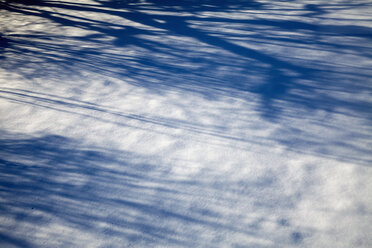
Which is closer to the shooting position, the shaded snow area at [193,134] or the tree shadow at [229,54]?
the shaded snow area at [193,134]

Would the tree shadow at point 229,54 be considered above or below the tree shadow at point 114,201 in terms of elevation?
above

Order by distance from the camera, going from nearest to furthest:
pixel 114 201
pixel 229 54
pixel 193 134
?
pixel 114 201
pixel 193 134
pixel 229 54

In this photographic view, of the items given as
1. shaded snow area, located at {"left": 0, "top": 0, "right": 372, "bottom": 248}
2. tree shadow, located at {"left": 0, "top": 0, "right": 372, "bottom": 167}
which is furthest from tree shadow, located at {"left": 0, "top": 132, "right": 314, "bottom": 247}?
tree shadow, located at {"left": 0, "top": 0, "right": 372, "bottom": 167}

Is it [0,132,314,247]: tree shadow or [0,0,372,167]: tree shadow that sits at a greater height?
[0,0,372,167]: tree shadow

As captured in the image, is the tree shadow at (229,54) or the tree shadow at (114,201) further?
the tree shadow at (229,54)

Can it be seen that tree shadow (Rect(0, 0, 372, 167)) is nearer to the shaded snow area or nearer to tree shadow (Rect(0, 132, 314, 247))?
the shaded snow area

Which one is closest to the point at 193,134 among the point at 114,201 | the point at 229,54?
the point at 114,201

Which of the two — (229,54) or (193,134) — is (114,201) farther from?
(229,54)

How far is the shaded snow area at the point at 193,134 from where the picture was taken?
195 cm

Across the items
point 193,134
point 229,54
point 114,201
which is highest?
point 229,54

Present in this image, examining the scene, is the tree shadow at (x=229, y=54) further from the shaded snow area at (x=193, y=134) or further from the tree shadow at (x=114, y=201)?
the tree shadow at (x=114, y=201)

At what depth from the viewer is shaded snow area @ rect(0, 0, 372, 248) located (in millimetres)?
1945

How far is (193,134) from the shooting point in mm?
2695

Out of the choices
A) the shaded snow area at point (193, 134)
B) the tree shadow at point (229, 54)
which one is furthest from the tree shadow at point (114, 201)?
the tree shadow at point (229, 54)
